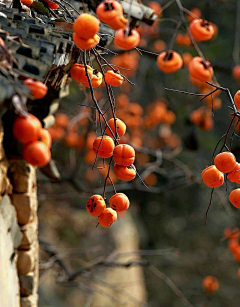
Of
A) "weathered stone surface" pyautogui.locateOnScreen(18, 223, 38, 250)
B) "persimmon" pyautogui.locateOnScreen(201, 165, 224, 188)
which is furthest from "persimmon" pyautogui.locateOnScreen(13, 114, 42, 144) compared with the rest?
"weathered stone surface" pyautogui.locateOnScreen(18, 223, 38, 250)

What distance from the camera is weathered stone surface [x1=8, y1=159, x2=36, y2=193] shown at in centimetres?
199

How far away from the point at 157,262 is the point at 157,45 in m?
3.44

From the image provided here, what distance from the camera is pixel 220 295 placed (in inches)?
231

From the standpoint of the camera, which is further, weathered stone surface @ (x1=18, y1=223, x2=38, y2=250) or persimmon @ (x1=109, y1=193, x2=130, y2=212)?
weathered stone surface @ (x1=18, y1=223, x2=38, y2=250)

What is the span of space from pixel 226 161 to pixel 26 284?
4.19 feet

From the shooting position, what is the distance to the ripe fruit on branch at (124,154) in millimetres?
1338

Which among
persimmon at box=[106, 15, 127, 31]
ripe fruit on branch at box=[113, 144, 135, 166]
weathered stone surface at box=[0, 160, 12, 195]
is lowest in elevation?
weathered stone surface at box=[0, 160, 12, 195]

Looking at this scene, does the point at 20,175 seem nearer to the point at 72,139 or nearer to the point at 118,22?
the point at 118,22

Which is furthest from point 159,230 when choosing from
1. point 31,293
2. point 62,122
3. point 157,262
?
point 31,293

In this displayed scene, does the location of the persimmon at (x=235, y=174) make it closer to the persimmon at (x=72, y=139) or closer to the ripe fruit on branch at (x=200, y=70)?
the ripe fruit on branch at (x=200, y=70)

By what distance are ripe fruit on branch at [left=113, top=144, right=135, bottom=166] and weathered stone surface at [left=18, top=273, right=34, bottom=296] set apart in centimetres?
106

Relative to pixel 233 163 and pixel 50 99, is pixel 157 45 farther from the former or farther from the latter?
pixel 233 163

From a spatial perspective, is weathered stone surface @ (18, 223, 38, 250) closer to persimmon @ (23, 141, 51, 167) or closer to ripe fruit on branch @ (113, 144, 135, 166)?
ripe fruit on branch @ (113, 144, 135, 166)

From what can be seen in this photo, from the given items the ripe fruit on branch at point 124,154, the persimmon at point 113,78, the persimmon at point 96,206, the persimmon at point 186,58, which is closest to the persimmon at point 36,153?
the ripe fruit on branch at point 124,154
